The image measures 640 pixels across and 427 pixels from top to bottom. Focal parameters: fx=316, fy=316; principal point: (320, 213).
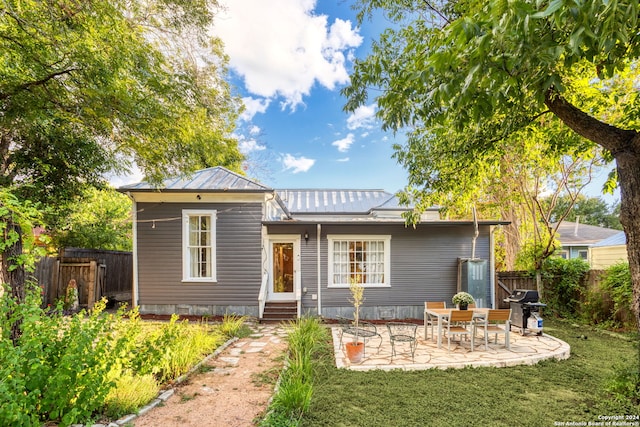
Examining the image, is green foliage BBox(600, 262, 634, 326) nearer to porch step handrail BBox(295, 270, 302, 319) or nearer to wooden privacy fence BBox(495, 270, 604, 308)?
wooden privacy fence BBox(495, 270, 604, 308)

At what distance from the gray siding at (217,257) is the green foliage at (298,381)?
3.30 m

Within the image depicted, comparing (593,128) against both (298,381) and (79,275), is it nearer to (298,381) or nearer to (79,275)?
(298,381)

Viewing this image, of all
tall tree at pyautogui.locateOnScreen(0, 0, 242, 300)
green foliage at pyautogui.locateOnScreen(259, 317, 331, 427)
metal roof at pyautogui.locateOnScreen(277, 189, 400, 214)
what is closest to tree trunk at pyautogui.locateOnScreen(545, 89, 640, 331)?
green foliage at pyautogui.locateOnScreen(259, 317, 331, 427)

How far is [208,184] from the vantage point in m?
9.34

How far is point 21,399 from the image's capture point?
2502 millimetres

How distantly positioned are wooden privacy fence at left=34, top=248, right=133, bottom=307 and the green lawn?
9.08 meters

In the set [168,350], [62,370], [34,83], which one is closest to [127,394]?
[168,350]

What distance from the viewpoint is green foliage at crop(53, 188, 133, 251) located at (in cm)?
1123

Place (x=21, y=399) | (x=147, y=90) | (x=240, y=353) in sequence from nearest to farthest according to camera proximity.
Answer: (x=21, y=399) → (x=147, y=90) → (x=240, y=353)

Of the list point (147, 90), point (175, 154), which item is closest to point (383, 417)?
point (175, 154)

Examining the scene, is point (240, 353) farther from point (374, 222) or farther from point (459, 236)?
point (459, 236)

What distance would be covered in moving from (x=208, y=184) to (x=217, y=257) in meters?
2.16

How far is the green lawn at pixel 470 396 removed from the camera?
3533 mm

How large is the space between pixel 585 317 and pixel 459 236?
4019 mm
